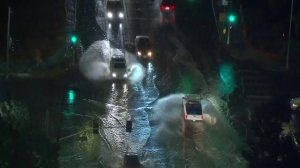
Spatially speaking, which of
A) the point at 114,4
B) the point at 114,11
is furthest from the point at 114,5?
the point at 114,11

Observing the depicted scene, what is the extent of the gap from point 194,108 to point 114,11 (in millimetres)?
21951

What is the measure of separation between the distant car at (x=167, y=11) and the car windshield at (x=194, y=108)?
21.3 metres

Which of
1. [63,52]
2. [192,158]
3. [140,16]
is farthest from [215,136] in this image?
[140,16]

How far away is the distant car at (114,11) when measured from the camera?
53531 mm

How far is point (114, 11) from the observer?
53.5 metres

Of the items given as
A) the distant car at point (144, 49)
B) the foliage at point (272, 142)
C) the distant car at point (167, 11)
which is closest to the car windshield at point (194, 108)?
the distant car at point (144, 49)

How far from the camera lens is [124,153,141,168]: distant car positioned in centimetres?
2744

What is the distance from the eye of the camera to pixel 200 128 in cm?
3344

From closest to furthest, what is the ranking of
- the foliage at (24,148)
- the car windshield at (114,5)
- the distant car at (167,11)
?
the foliage at (24,148)
the car windshield at (114,5)
the distant car at (167,11)

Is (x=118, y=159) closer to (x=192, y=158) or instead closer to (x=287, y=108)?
(x=192, y=158)

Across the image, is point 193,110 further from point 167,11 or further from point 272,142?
point 167,11

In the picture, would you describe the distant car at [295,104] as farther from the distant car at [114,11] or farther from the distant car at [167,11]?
the distant car at [114,11]

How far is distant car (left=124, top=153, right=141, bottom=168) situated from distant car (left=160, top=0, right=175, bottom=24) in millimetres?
27958

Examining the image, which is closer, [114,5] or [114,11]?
[114,11]
